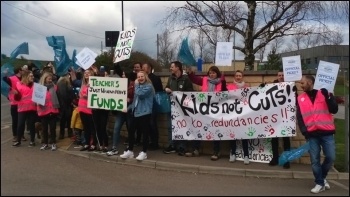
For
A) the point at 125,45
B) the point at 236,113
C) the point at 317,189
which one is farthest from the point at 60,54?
the point at 317,189

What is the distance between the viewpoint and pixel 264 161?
325 inches

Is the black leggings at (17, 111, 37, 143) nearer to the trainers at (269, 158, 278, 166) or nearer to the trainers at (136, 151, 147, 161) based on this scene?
the trainers at (136, 151, 147, 161)

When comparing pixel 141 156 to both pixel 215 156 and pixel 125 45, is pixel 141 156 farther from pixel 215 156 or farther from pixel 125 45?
pixel 125 45

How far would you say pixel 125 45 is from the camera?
923 centimetres

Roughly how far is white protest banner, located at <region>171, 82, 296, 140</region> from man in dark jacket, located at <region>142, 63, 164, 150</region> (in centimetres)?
48

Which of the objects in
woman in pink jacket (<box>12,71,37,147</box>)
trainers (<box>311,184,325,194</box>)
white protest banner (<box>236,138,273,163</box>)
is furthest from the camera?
woman in pink jacket (<box>12,71,37,147</box>)

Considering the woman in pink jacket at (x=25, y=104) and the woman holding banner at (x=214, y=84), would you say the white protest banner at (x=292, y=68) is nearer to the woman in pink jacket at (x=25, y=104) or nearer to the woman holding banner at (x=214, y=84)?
the woman holding banner at (x=214, y=84)

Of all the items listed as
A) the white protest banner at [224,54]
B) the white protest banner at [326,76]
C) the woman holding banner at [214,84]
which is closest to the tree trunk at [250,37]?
the white protest banner at [224,54]

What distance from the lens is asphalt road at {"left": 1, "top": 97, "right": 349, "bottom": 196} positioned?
630 centimetres

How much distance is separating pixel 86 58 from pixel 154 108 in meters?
1.84

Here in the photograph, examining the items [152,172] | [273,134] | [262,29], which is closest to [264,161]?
[273,134]

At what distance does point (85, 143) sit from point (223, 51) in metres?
3.71

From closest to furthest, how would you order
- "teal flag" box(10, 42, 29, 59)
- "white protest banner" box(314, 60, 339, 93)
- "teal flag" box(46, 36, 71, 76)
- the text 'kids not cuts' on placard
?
"white protest banner" box(314, 60, 339, 93)
the text 'kids not cuts' on placard
"teal flag" box(10, 42, 29, 59)
"teal flag" box(46, 36, 71, 76)

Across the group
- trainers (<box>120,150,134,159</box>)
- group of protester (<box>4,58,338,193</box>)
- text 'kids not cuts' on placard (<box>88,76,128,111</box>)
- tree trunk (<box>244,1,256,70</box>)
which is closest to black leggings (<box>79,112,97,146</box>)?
group of protester (<box>4,58,338,193</box>)
